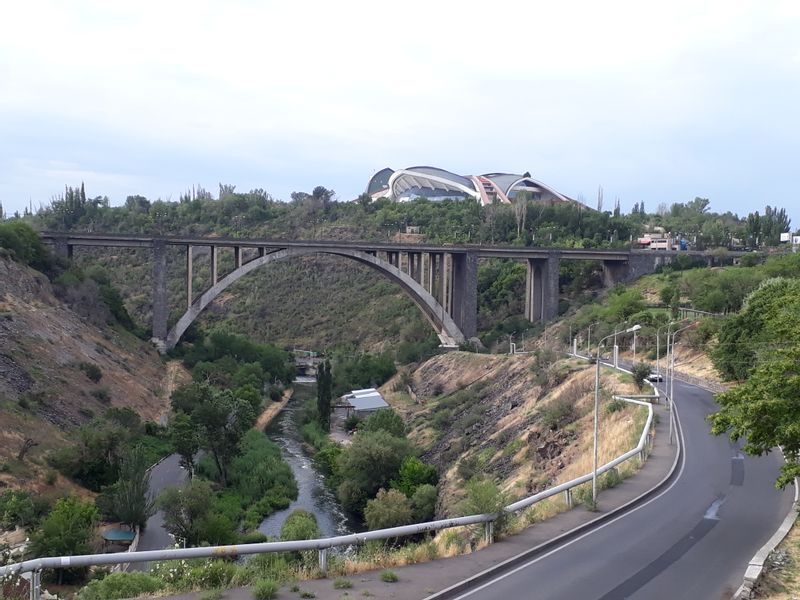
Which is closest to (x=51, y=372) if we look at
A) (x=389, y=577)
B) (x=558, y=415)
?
(x=558, y=415)

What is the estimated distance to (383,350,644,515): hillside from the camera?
29016mm

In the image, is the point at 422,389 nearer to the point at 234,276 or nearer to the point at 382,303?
the point at 234,276

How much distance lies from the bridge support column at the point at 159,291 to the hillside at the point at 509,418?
16560 millimetres

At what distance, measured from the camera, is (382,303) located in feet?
284

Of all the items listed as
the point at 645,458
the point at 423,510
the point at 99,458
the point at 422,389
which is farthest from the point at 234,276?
the point at 645,458

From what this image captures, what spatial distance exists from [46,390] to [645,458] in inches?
1058

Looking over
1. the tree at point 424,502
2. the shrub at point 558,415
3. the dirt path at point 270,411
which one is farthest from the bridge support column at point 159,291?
the shrub at point 558,415

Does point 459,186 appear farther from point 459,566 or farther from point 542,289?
point 459,566

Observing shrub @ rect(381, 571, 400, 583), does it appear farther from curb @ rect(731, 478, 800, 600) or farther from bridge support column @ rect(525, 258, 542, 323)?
bridge support column @ rect(525, 258, 542, 323)

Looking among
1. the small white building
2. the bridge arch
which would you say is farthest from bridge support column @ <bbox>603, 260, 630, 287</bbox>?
the small white building

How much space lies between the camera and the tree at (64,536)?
837 inches

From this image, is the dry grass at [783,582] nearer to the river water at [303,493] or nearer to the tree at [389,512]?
the tree at [389,512]

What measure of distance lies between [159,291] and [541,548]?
45056mm

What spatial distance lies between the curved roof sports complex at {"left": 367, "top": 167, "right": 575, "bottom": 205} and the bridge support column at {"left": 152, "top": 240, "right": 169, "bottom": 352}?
76.1m
